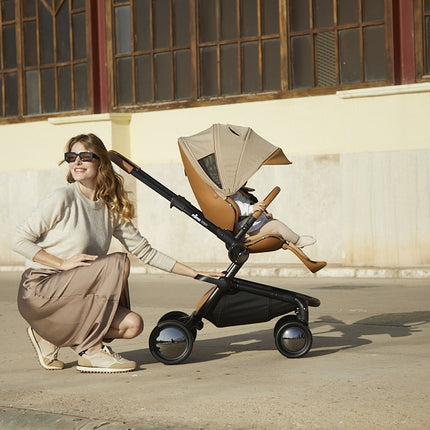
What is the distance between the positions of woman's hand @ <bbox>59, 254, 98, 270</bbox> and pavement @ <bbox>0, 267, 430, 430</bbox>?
0.70 metres

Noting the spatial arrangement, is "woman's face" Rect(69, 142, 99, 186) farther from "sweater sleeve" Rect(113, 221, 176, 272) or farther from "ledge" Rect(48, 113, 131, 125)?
"ledge" Rect(48, 113, 131, 125)

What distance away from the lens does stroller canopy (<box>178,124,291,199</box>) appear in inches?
308

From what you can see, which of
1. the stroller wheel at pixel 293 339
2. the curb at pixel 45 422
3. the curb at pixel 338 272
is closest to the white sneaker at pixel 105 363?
the stroller wheel at pixel 293 339

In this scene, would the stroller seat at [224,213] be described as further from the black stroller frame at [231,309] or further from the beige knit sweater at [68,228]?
the beige knit sweater at [68,228]

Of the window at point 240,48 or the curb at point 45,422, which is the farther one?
the window at point 240,48

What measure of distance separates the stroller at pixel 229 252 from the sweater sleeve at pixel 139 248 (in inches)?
10.8

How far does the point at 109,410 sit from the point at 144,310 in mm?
5124

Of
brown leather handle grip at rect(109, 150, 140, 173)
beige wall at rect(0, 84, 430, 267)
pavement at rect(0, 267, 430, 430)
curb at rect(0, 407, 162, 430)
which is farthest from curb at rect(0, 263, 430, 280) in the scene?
curb at rect(0, 407, 162, 430)

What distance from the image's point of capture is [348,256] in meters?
15.3

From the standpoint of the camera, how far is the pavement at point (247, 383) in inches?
234

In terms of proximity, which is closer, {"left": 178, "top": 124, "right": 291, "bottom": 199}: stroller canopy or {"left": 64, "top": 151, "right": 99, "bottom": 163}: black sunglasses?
{"left": 64, "top": 151, "right": 99, "bottom": 163}: black sunglasses

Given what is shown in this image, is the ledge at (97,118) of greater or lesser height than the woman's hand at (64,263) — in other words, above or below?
above

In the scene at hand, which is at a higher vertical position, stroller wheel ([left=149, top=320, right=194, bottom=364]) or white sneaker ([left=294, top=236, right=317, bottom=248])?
white sneaker ([left=294, top=236, right=317, bottom=248])

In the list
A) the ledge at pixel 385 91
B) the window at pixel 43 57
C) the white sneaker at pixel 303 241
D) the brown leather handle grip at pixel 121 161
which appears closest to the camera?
the brown leather handle grip at pixel 121 161
